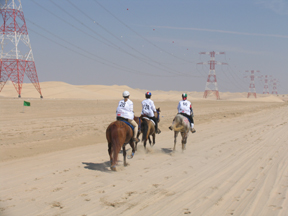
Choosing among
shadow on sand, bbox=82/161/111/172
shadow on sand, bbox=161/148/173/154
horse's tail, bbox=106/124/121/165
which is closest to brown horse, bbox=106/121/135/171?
horse's tail, bbox=106/124/121/165

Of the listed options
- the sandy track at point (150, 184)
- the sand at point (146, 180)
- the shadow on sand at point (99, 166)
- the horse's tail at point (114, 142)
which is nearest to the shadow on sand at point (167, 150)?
the sand at point (146, 180)

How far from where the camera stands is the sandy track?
6.20 metres

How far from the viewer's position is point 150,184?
7836 millimetres

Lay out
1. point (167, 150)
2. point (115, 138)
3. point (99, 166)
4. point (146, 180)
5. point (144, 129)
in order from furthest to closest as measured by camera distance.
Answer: point (167, 150) < point (144, 129) < point (99, 166) < point (115, 138) < point (146, 180)

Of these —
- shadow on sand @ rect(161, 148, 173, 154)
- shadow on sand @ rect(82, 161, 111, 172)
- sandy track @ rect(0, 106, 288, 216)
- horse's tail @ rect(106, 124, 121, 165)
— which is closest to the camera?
sandy track @ rect(0, 106, 288, 216)

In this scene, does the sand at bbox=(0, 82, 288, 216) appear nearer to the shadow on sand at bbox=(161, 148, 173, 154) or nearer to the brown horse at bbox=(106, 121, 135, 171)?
the shadow on sand at bbox=(161, 148, 173, 154)

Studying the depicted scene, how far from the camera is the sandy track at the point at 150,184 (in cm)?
620

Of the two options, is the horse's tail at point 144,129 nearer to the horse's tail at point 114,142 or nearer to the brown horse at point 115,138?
the brown horse at point 115,138

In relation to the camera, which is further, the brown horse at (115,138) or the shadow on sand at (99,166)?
the shadow on sand at (99,166)

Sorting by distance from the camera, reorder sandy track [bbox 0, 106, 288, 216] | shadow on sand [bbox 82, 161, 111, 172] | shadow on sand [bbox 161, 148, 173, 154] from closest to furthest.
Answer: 1. sandy track [bbox 0, 106, 288, 216]
2. shadow on sand [bbox 82, 161, 111, 172]
3. shadow on sand [bbox 161, 148, 173, 154]

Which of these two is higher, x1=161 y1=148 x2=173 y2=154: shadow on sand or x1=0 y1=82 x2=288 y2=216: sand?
x1=0 y1=82 x2=288 y2=216: sand

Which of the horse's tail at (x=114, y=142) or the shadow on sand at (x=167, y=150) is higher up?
the horse's tail at (x=114, y=142)

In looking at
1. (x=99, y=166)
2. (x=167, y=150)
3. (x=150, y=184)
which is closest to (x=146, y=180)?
(x=150, y=184)

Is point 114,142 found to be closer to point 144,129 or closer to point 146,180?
point 146,180
